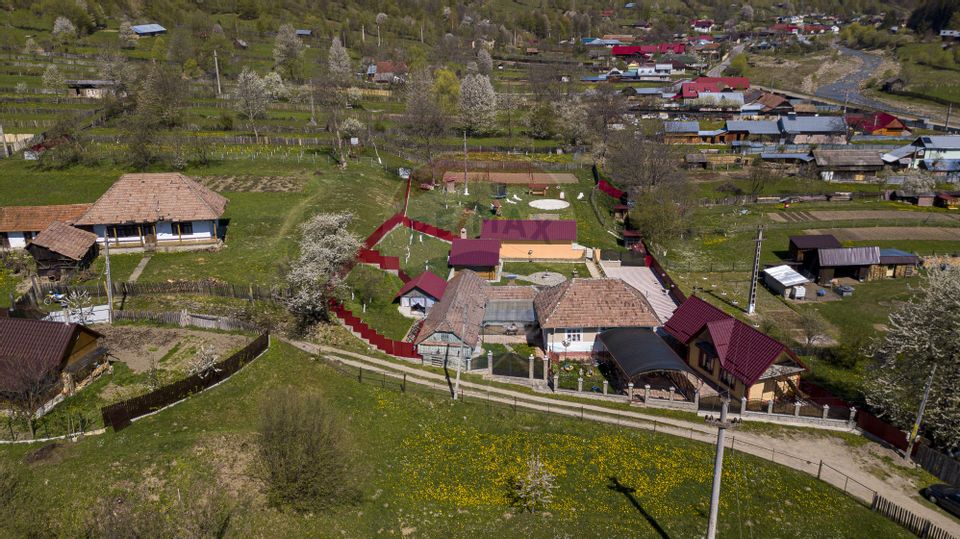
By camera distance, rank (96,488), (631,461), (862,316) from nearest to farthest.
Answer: (96,488), (631,461), (862,316)

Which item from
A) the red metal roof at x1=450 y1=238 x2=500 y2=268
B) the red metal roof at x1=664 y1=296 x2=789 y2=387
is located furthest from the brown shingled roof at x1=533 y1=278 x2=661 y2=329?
the red metal roof at x1=450 y1=238 x2=500 y2=268

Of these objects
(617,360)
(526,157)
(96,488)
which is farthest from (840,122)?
(96,488)

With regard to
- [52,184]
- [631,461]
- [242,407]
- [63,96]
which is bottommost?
[631,461]

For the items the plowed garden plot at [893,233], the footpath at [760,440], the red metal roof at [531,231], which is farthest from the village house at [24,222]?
the plowed garden plot at [893,233]

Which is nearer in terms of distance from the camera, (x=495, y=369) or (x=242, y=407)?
(x=242, y=407)

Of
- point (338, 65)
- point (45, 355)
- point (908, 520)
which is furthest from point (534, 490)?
point (338, 65)

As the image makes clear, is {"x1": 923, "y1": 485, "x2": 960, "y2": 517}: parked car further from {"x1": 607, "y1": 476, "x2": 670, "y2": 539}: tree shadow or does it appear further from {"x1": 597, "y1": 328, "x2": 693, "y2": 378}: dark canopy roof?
{"x1": 607, "y1": 476, "x2": 670, "y2": 539}: tree shadow

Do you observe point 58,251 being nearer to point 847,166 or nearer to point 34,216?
point 34,216

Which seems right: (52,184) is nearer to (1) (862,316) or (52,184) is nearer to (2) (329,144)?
(2) (329,144)
